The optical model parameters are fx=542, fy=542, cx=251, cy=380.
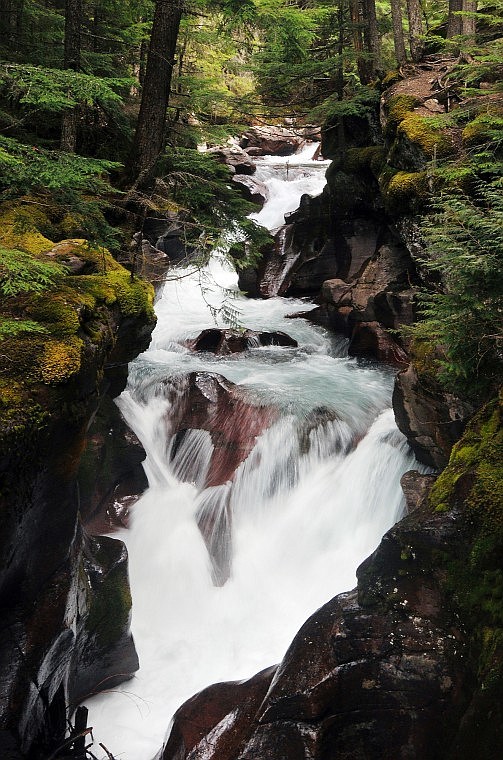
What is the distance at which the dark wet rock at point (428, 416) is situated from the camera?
21.1ft

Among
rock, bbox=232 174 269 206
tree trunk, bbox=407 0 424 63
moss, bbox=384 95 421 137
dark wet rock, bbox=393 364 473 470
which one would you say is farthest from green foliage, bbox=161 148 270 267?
rock, bbox=232 174 269 206

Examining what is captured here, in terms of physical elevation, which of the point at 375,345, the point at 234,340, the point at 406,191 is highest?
the point at 406,191

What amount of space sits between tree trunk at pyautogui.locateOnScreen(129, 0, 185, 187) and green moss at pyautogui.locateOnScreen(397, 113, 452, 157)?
4354 mm

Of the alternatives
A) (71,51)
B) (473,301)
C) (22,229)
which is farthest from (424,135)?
(22,229)

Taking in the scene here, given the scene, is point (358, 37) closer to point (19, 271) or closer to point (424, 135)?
point (424, 135)

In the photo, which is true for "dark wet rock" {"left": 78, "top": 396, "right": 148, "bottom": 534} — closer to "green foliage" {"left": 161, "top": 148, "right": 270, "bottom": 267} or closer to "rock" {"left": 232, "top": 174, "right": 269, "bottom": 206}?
"green foliage" {"left": 161, "top": 148, "right": 270, "bottom": 267}

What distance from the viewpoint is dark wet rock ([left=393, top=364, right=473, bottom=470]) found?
6.44 meters

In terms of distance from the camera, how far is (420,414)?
7.27 m

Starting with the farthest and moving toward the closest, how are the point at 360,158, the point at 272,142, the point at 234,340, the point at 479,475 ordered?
the point at 272,142 < the point at 360,158 < the point at 234,340 < the point at 479,475

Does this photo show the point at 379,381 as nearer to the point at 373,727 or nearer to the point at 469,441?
the point at 469,441

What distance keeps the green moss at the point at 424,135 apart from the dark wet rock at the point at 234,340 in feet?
18.0

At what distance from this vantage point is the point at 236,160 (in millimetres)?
23328

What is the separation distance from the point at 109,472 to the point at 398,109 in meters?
9.21

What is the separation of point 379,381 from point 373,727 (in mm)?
8326
